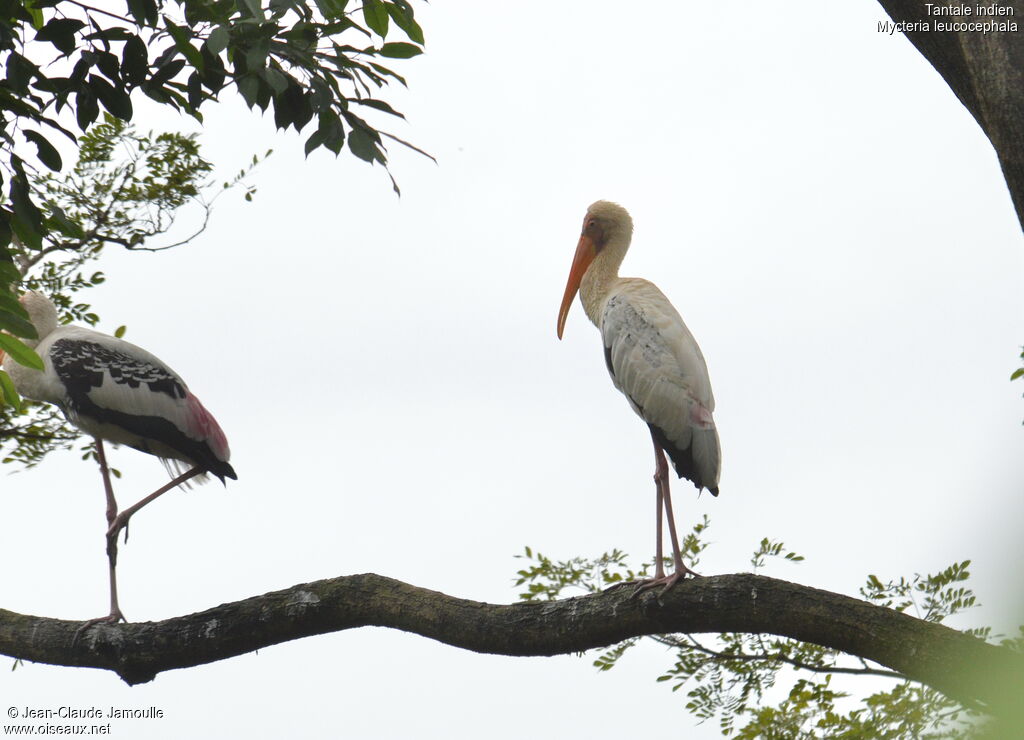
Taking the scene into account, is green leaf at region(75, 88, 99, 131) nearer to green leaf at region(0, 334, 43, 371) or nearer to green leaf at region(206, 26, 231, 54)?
green leaf at region(206, 26, 231, 54)

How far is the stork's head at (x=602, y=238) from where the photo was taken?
6.89m

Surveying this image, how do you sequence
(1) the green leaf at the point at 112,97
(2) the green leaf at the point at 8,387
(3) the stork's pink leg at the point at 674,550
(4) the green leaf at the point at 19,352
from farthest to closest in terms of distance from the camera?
(3) the stork's pink leg at the point at 674,550, (2) the green leaf at the point at 8,387, (1) the green leaf at the point at 112,97, (4) the green leaf at the point at 19,352

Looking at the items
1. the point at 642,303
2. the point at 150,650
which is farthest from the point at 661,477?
the point at 150,650

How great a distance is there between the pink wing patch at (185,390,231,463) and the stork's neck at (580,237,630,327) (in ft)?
7.81

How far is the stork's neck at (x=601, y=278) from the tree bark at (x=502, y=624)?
2776 mm

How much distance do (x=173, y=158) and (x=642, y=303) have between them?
3.69 metres

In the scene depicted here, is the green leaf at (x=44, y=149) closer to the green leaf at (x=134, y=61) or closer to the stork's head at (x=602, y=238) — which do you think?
the green leaf at (x=134, y=61)

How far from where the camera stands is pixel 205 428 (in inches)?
277

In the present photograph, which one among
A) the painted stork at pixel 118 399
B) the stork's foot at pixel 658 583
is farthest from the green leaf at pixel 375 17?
the painted stork at pixel 118 399

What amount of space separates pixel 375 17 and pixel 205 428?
376cm

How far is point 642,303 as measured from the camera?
5.93 meters

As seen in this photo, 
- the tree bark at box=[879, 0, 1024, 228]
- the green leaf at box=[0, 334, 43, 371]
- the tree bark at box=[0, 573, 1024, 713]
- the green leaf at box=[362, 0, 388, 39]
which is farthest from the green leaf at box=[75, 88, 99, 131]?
the tree bark at box=[879, 0, 1024, 228]

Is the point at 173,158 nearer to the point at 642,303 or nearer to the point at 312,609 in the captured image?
the point at 642,303

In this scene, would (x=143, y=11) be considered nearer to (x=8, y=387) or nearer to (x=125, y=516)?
(x=8, y=387)
